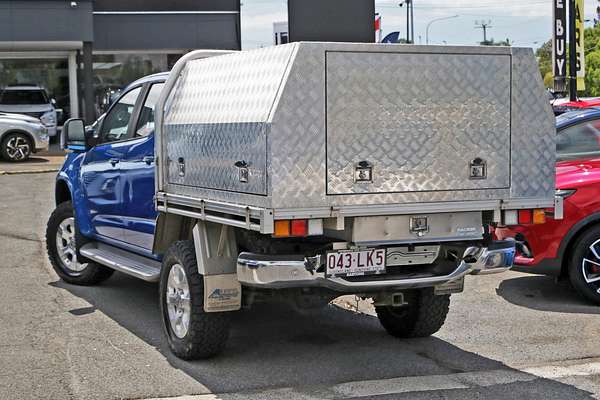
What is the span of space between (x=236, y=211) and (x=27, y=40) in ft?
82.1

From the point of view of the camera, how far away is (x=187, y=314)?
21.6ft

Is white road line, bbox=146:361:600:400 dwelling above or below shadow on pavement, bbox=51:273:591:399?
below

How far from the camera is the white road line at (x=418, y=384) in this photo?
5.87 meters

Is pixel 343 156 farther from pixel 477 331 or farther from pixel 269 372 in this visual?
pixel 477 331

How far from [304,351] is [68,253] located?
3583 mm

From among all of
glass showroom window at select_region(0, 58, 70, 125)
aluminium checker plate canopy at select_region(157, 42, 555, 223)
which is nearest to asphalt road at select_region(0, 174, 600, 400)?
aluminium checker plate canopy at select_region(157, 42, 555, 223)

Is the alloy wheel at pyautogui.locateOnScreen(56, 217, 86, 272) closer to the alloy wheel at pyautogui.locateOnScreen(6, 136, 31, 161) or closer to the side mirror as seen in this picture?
the side mirror

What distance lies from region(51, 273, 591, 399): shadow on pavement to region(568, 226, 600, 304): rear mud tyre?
1767mm

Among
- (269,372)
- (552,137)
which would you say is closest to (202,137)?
(269,372)

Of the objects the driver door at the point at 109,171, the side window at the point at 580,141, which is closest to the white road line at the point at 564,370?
the side window at the point at 580,141

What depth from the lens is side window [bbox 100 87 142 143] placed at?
834 centimetres

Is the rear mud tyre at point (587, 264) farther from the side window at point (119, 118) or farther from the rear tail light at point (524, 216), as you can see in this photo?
the side window at point (119, 118)

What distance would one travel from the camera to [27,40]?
29.1 m

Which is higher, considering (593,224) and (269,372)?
(593,224)
